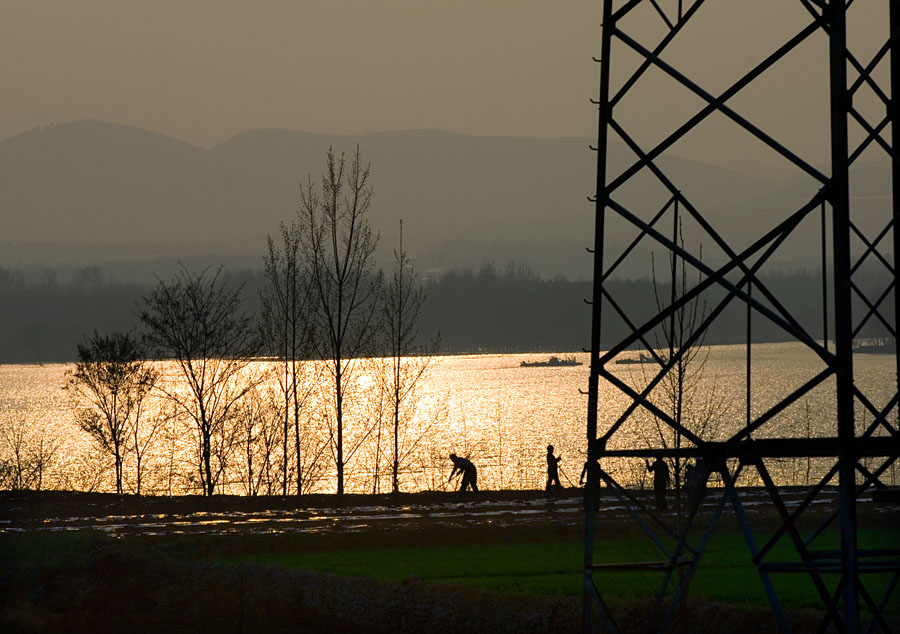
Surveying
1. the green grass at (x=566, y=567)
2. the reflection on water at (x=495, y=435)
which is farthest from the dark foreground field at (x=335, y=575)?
the reflection on water at (x=495, y=435)

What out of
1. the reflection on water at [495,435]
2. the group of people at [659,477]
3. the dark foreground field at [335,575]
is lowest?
the reflection on water at [495,435]

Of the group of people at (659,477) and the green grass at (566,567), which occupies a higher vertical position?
the group of people at (659,477)

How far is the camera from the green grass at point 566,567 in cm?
2061

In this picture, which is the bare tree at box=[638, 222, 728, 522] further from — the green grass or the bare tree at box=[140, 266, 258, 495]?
the bare tree at box=[140, 266, 258, 495]

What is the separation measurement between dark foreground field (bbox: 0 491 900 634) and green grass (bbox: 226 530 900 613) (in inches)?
2.6

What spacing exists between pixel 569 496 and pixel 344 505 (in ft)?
25.5

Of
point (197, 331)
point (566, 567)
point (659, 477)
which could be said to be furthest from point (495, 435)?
point (566, 567)

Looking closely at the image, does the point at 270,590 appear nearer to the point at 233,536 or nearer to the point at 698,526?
the point at 233,536

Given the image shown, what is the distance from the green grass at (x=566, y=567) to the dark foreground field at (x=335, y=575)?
0.22 feet

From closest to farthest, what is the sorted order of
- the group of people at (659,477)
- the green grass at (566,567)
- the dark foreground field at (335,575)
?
the group of people at (659,477) < the dark foreground field at (335,575) < the green grass at (566,567)

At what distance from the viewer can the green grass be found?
20609 millimetres

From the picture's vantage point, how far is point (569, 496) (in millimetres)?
38250

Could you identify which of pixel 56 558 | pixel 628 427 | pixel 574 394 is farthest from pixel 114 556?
pixel 574 394

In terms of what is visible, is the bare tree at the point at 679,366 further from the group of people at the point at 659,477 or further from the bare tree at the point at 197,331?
the bare tree at the point at 197,331
